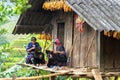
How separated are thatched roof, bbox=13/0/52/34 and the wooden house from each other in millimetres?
272

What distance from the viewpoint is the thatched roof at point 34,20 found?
42.9 ft

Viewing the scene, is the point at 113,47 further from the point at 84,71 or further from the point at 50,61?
the point at 50,61

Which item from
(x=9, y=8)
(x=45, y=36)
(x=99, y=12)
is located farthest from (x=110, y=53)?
(x=45, y=36)

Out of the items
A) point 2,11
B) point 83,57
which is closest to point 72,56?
point 83,57

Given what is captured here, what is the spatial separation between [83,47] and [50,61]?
104cm

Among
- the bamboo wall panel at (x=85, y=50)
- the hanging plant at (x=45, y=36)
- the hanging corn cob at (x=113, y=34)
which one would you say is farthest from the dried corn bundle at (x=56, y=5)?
the hanging corn cob at (x=113, y=34)

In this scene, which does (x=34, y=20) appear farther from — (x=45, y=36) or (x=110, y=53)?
(x=110, y=53)

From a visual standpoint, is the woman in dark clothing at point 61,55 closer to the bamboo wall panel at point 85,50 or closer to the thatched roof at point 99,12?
the bamboo wall panel at point 85,50

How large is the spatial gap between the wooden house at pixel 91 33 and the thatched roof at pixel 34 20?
0.89ft

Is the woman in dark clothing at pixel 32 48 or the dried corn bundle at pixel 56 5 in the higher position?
the dried corn bundle at pixel 56 5

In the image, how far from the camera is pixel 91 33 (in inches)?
421

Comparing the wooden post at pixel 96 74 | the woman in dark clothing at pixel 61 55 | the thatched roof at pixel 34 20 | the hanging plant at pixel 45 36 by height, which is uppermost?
the thatched roof at pixel 34 20

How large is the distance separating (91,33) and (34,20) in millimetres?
3484

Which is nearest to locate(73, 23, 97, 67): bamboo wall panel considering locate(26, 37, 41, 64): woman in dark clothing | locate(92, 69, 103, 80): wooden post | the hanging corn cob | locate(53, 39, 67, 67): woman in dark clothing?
locate(53, 39, 67, 67): woman in dark clothing
